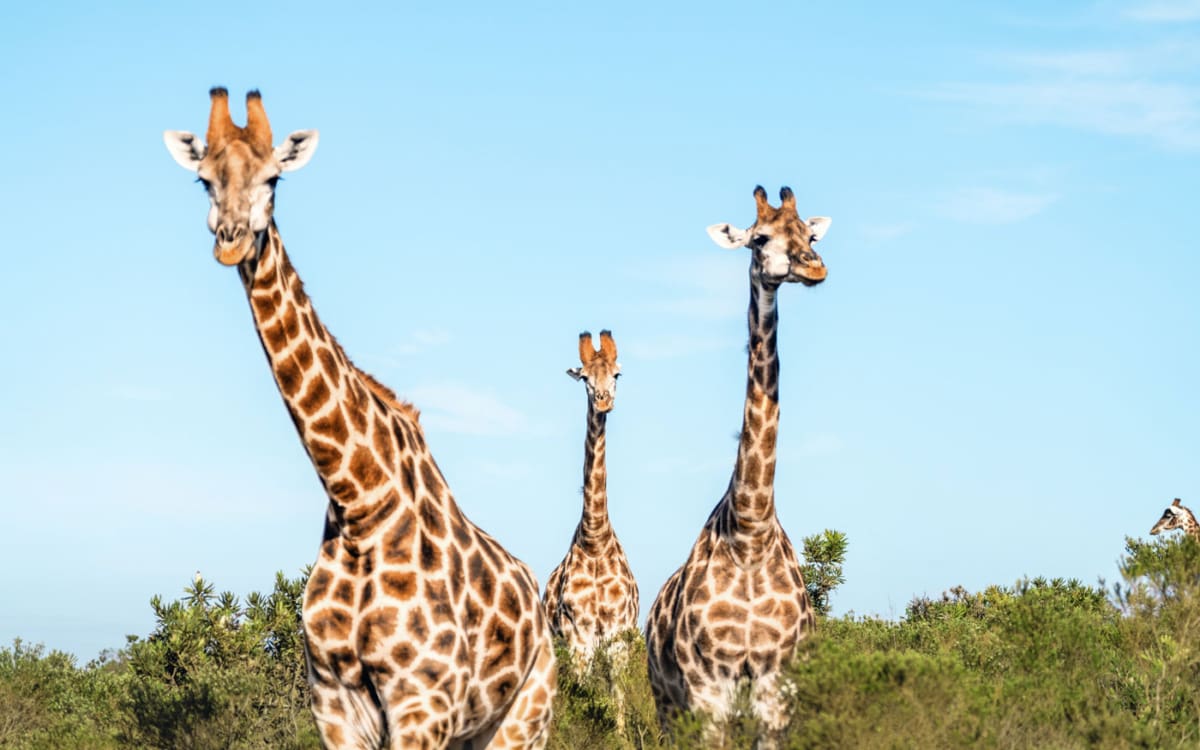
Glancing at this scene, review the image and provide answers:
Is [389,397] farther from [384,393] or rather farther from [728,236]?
[728,236]

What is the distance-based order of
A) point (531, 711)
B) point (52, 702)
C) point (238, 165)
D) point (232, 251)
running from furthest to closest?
point (52, 702)
point (531, 711)
point (238, 165)
point (232, 251)

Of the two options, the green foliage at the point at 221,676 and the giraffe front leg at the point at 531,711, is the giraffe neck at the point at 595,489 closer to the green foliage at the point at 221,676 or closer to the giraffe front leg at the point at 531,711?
the green foliage at the point at 221,676

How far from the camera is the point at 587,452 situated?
18.6m

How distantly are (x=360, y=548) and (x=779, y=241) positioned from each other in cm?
383

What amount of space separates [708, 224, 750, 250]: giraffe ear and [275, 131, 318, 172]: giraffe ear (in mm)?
3859

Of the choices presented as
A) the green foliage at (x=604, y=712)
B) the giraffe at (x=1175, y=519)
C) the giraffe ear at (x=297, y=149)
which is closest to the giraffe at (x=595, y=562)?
the green foliage at (x=604, y=712)

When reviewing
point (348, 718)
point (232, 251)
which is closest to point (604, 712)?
point (348, 718)

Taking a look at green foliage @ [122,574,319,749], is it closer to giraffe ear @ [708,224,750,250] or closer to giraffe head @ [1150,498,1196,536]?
giraffe ear @ [708,224,750,250]

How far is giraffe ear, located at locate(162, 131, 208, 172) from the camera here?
789cm

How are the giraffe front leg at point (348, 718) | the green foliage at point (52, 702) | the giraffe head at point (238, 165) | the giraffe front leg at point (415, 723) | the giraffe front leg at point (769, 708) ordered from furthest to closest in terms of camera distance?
the green foliage at point (52, 702) → the giraffe front leg at point (769, 708) → the giraffe front leg at point (348, 718) → the giraffe front leg at point (415, 723) → the giraffe head at point (238, 165)

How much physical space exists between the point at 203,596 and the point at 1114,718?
10.6 m

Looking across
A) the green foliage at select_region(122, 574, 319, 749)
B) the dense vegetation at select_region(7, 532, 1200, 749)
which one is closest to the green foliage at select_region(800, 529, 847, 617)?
the dense vegetation at select_region(7, 532, 1200, 749)

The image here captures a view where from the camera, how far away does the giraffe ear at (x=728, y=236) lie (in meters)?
10.9

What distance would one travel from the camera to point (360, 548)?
8.34 meters
